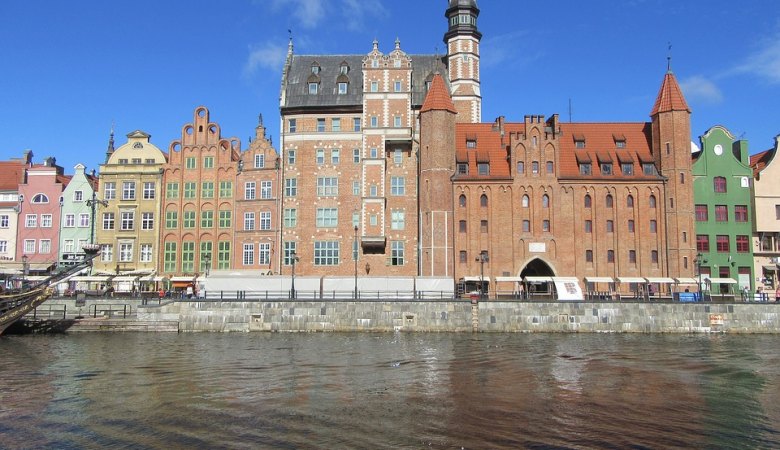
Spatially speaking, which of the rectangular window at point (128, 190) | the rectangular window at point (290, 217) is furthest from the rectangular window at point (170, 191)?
the rectangular window at point (290, 217)

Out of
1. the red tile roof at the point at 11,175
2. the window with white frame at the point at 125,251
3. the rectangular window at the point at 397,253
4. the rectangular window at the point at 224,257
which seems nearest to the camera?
the rectangular window at the point at 397,253

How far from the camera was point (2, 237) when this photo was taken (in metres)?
66.8

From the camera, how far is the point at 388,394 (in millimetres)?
26000

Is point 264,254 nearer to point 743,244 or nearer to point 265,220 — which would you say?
point 265,220

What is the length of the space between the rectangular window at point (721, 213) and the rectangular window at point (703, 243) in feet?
6.65

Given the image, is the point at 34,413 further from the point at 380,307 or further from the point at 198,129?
the point at 198,129

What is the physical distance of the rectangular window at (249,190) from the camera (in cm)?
6406

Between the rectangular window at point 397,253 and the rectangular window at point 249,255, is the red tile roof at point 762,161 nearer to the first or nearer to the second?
the rectangular window at point 397,253

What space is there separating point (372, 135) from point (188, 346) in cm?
2940

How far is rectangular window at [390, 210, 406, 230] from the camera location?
2434 inches

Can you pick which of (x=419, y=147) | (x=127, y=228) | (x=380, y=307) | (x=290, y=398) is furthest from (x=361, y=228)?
(x=290, y=398)

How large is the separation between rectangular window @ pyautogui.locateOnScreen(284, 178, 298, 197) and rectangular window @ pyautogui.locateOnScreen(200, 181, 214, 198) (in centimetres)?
793

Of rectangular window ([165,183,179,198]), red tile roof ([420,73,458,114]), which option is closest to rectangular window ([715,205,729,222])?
red tile roof ([420,73,458,114])

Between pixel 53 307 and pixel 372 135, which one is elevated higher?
pixel 372 135
